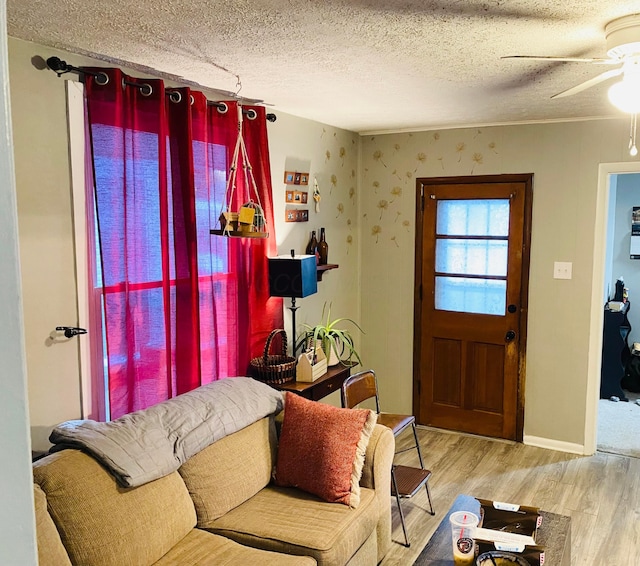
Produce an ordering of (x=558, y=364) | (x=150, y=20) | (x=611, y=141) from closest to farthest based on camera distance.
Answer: (x=150, y=20) → (x=611, y=141) → (x=558, y=364)

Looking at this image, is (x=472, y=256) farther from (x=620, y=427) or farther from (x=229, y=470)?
(x=229, y=470)

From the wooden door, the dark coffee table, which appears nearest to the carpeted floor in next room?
the wooden door

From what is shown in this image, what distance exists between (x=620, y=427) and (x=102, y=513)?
169 inches

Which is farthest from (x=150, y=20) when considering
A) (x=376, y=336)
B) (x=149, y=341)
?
(x=376, y=336)

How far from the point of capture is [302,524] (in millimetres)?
2564

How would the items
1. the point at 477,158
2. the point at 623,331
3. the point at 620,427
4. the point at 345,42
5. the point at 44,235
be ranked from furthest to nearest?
the point at 623,331 → the point at 620,427 → the point at 477,158 → the point at 44,235 → the point at 345,42

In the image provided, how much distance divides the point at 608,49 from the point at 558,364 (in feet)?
9.40

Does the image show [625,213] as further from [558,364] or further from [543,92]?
[543,92]

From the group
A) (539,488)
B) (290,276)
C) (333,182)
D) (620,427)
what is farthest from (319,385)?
(620,427)

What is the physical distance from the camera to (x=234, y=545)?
243cm

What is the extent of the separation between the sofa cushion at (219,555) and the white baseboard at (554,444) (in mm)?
2805

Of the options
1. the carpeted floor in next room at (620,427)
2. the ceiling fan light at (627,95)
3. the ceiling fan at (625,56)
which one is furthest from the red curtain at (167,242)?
the carpeted floor in next room at (620,427)

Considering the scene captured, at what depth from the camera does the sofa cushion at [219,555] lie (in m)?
2.30

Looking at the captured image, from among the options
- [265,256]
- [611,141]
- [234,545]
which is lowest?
[234,545]
